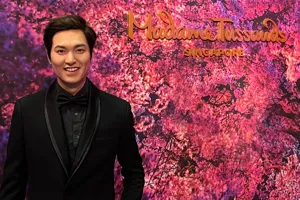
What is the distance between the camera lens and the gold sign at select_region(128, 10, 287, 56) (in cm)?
206

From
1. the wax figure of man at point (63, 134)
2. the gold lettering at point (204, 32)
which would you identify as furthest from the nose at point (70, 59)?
the gold lettering at point (204, 32)

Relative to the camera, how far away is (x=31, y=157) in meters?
1.46

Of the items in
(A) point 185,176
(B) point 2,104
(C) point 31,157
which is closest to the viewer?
(C) point 31,157

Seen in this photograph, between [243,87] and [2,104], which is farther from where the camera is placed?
[243,87]

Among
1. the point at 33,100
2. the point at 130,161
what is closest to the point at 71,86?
the point at 33,100

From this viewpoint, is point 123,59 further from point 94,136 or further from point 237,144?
point 237,144

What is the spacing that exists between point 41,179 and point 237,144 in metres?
1.29

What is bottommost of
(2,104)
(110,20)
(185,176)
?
(185,176)

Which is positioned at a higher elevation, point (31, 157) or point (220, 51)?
point (220, 51)

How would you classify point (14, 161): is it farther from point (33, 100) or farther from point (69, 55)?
point (69, 55)

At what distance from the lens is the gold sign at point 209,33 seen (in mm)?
2059

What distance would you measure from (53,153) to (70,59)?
39cm

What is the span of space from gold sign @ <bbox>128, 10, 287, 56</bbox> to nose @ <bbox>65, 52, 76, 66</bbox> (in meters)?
0.63

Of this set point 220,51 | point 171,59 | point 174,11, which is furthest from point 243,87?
point 174,11
